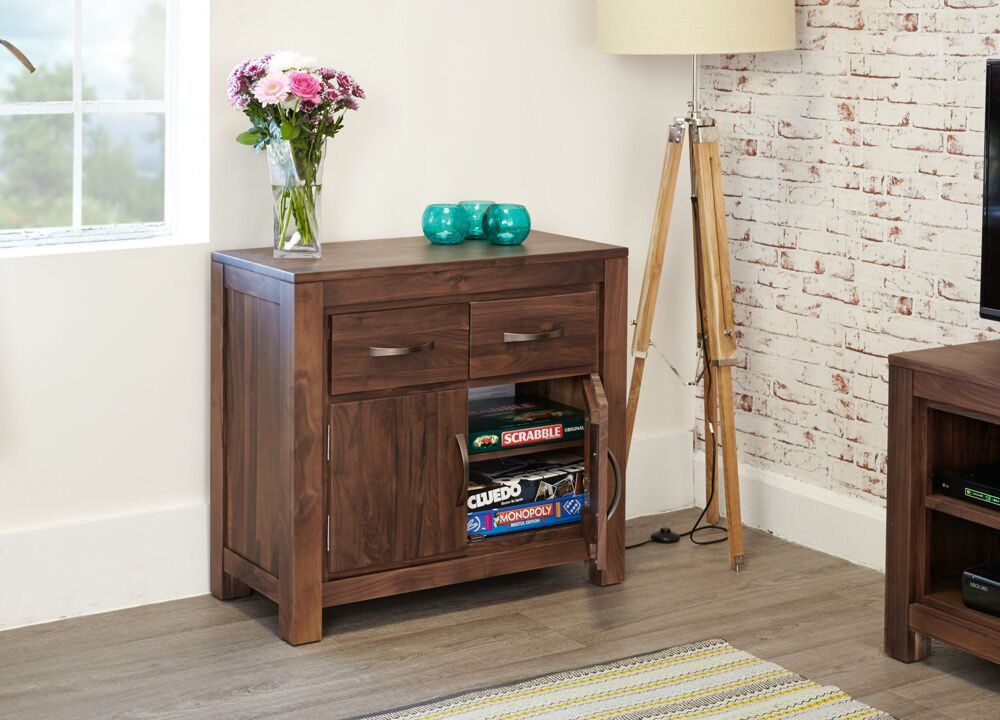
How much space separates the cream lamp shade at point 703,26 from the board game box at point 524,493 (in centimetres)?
106

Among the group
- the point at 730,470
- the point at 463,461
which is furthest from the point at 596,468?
the point at 730,470

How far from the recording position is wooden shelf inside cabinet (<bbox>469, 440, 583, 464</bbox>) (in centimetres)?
326

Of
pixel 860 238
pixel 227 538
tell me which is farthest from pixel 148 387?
pixel 860 238

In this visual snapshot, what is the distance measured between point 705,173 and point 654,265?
0.28 meters

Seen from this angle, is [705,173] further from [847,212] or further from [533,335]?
[533,335]

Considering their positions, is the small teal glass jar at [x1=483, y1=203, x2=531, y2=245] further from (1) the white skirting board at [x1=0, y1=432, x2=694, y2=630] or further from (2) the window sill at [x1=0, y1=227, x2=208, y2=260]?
(1) the white skirting board at [x1=0, y1=432, x2=694, y2=630]

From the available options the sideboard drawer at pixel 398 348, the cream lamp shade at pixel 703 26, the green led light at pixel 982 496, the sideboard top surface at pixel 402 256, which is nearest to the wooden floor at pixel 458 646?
the green led light at pixel 982 496

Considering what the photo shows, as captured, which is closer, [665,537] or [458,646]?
[458,646]

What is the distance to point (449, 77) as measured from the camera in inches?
141

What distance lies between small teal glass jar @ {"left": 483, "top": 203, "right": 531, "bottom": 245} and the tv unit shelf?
0.95 meters

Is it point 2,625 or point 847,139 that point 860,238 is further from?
point 2,625

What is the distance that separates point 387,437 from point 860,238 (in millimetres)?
1379

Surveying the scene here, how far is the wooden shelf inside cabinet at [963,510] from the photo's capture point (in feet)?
9.04

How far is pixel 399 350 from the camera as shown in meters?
3.05
